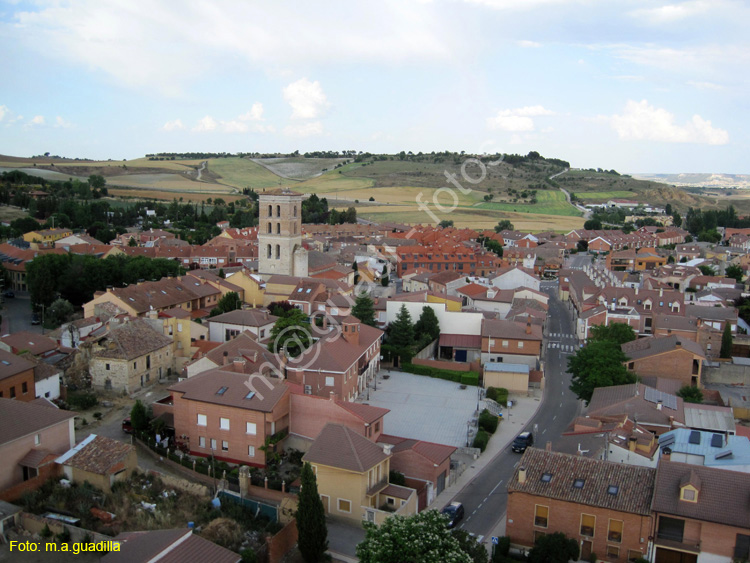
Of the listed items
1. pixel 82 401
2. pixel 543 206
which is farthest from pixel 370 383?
pixel 543 206

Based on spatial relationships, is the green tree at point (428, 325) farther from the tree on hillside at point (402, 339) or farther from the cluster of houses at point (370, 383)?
the tree on hillside at point (402, 339)

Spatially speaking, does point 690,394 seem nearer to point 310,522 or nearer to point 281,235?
point 310,522

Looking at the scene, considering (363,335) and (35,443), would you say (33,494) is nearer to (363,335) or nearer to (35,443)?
(35,443)

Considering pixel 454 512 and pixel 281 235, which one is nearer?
pixel 454 512

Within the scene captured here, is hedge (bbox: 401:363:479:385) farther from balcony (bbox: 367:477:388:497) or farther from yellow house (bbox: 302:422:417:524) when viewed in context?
yellow house (bbox: 302:422:417:524)

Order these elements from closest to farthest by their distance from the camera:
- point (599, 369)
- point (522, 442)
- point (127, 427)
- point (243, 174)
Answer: point (127, 427) < point (522, 442) < point (599, 369) < point (243, 174)

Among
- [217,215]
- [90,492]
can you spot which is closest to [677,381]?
[90,492]

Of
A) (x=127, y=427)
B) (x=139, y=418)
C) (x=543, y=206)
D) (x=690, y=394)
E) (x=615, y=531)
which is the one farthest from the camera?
(x=543, y=206)
